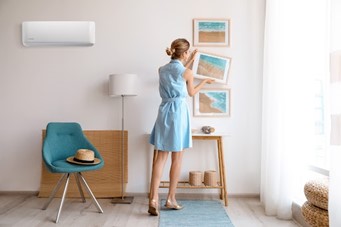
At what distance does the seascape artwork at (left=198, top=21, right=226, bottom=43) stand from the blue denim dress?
29.0 inches

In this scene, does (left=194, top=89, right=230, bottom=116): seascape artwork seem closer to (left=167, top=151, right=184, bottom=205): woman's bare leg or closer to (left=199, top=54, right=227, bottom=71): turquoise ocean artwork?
(left=199, top=54, right=227, bottom=71): turquoise ocean artwork

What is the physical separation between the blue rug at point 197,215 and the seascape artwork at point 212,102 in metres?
0.99

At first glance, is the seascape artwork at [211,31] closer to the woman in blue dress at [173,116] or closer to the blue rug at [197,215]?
the woman in blue dress at [173,116]

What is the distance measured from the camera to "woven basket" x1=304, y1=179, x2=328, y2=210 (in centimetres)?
212

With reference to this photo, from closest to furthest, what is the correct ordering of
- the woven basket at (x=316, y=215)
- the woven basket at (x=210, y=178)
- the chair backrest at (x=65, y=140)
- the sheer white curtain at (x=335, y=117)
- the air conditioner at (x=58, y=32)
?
the sheer white curtain at (x=335, y=117), the woven basket at (x=316, y=215), the chair backrest at (x=65, y=140), the woven basket at (x=210, y=178), the air conditioner at (x=58, y=32)

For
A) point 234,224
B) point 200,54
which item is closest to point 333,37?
point 234,224

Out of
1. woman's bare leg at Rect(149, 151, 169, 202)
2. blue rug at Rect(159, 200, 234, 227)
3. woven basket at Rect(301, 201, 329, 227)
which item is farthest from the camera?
woman's bare leg at Rect(149, 151, 169, 202)

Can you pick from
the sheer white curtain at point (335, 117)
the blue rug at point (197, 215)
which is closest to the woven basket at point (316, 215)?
the sheer white curtain at point (335, 117)

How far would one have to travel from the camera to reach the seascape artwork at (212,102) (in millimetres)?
3693

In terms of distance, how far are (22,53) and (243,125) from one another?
8.75 feet

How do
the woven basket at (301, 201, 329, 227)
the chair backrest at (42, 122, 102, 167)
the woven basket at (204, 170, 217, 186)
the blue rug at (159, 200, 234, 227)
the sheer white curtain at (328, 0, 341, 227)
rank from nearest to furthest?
the sheer white curtain at (328, 0, 341, 227) → the woven basket at (301, 201, 329, 227) → the blue rug at (159, 200, 234, 227) → the chair backrest at (42, 122, 102, 167) → the woven basket at (204, 170, 217, 186)

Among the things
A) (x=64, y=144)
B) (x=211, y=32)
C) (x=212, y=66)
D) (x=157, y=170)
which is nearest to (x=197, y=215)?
(x=157, y=170)

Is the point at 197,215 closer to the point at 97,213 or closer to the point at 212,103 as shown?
the point at 97,213

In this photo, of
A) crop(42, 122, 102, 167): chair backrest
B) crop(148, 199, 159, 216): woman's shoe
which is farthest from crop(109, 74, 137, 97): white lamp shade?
crop(148, 199, 159, 216): woman's shoe
